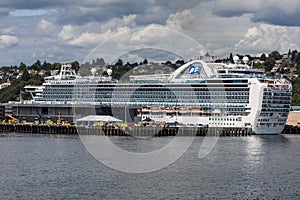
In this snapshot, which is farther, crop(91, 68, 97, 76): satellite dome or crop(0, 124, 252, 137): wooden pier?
crop(91, 68, 97, 76): satellite dome

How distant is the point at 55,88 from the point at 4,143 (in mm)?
39739

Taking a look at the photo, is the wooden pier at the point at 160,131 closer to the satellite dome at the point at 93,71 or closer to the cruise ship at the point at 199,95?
the cruise ship at the point at 199,95

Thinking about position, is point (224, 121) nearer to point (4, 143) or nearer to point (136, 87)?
point (136, 87)

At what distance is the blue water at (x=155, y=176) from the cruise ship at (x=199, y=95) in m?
23.6

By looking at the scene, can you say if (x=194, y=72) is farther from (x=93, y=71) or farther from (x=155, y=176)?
(x=155, y=176)

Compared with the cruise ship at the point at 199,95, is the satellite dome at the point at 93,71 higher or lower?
higher

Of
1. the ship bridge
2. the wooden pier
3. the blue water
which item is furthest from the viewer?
the ship bridge

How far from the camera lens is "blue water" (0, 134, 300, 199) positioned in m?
42.6

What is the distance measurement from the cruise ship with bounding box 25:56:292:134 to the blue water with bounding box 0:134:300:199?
927 inches

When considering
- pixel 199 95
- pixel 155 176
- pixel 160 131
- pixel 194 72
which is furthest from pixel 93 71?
pixel 155 176

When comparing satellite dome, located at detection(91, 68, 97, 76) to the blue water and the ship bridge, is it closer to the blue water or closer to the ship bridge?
the ship bridge

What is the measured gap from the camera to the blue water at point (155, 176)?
42562mm

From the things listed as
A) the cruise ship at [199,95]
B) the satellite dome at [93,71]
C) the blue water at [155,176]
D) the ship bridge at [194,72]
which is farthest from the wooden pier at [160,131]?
the satellite dome at [93,71]

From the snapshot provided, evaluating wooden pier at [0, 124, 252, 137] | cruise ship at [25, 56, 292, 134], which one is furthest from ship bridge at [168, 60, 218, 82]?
wooden pier at [0, 124, 252, 137]
